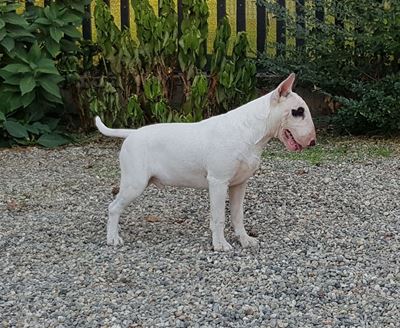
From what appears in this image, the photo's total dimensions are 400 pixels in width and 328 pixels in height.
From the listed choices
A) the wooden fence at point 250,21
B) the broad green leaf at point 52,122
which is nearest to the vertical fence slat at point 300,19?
the wooden fence at point 250,21

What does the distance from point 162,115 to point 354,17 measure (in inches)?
73.8

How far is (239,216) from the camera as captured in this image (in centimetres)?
458

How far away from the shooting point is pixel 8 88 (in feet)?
24.8

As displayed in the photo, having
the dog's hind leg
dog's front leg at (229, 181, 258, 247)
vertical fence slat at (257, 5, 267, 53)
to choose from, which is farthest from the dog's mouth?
Result: vertical fence slat at (257, 5, 267, 53)

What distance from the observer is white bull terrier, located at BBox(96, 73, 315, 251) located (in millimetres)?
4297

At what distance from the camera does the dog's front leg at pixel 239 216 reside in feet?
14.9

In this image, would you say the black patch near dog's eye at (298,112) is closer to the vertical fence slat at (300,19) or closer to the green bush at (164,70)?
the green bush at (164,70)

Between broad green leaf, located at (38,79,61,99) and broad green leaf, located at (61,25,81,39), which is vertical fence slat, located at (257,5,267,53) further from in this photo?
broad green leaf, located at (38,79,61,99)

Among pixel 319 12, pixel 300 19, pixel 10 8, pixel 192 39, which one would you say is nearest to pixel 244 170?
pixel 192 39

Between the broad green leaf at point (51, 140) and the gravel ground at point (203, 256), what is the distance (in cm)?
125

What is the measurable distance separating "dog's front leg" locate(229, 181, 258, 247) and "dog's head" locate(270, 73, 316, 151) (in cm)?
40

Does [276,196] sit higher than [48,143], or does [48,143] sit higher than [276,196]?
[276,196]

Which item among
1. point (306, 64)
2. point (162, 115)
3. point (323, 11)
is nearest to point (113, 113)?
point (162, 115)

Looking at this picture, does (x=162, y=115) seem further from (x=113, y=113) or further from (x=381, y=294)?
(x=381, y=294)
